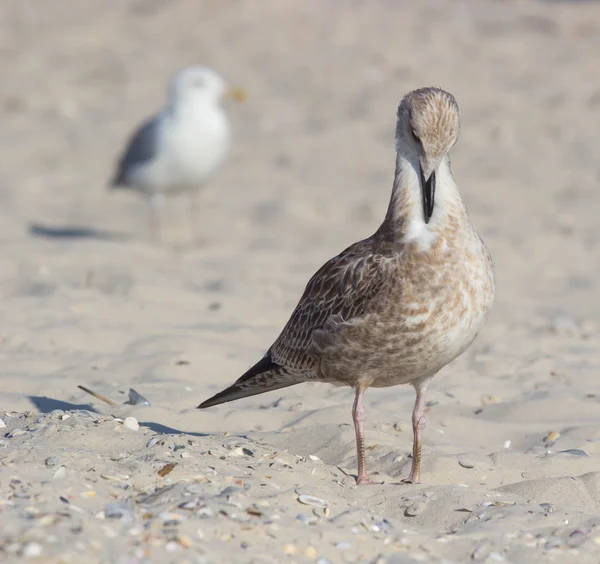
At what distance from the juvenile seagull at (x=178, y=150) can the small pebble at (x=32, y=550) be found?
842 centimetres

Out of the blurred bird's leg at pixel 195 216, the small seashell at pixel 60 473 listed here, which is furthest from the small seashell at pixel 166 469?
the blurred bird's leg at pixel 195 216

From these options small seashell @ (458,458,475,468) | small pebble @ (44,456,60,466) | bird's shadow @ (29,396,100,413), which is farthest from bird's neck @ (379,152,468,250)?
bird's shadow @ (29,396,100,413)

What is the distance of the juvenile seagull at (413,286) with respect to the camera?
4.53 metres

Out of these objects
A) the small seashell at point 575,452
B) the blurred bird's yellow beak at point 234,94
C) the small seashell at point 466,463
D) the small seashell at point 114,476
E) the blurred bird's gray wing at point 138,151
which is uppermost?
the blurred bird's yellow beak at point 234,94

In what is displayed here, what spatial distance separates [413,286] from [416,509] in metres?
0.88

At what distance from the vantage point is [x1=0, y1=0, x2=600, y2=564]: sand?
3934 millimetres

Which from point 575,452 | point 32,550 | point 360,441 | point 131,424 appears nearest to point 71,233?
point 131,424

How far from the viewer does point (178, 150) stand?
473 inches

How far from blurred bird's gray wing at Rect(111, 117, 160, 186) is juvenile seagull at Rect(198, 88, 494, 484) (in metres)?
Result: 7.29

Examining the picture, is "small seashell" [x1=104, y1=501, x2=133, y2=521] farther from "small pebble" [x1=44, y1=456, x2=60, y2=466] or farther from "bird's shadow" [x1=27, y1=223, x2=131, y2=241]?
"bird's shadow" [x1=27, y1=223, x2=131, y2=241]

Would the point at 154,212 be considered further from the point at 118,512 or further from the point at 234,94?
the point at 118,512

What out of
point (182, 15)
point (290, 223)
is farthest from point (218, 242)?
point (182, 15)

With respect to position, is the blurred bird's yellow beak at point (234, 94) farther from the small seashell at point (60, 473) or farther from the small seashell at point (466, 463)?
the small seashell at point (60, 473)

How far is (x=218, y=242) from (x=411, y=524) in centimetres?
697
